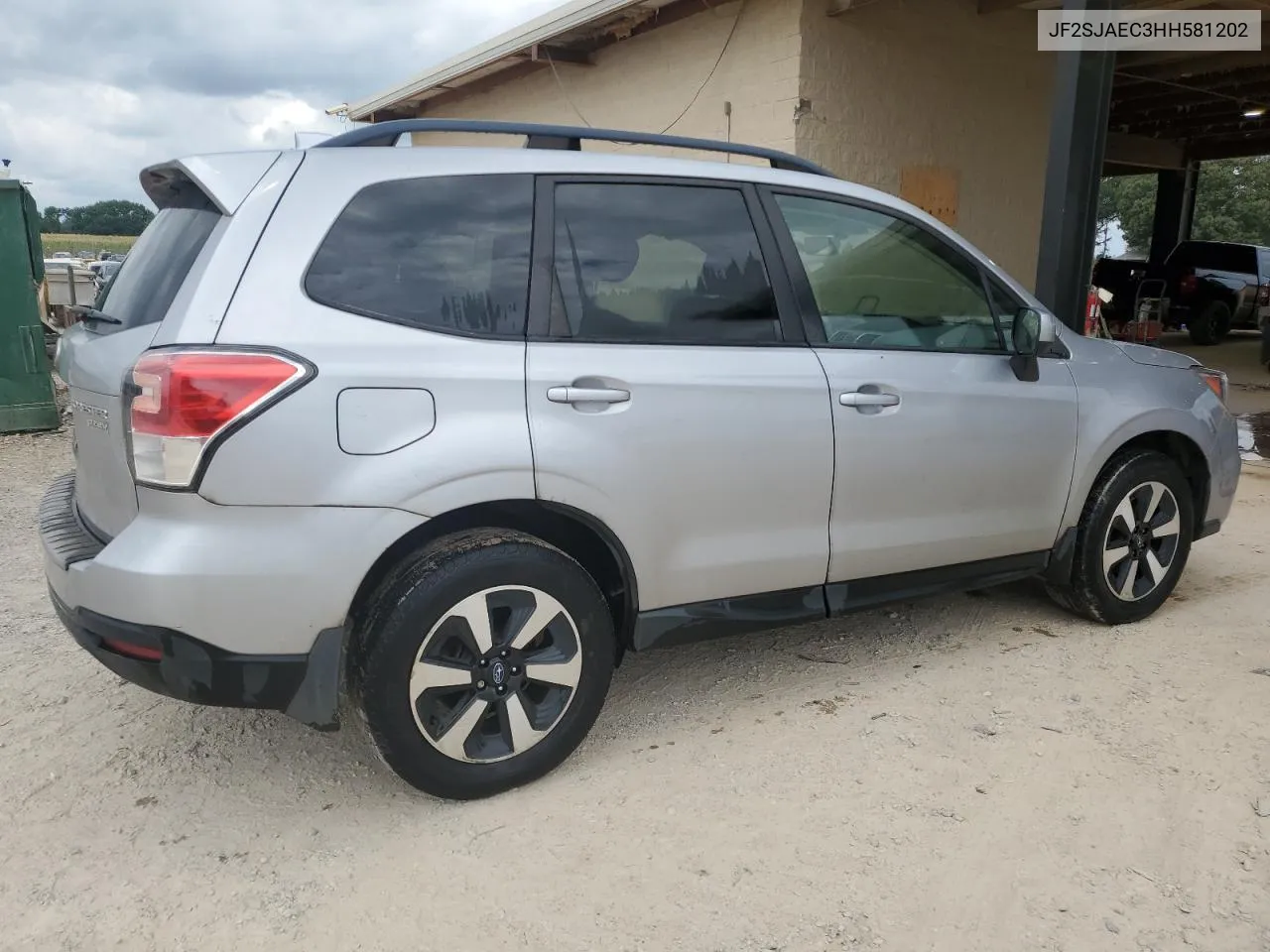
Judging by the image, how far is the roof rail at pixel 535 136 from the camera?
273 centimetres

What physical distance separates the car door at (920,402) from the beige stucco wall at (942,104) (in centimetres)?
448

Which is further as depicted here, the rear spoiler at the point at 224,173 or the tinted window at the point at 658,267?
the tinted window at the point at 658,267

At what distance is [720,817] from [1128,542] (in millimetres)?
2314

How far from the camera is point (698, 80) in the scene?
836 cm

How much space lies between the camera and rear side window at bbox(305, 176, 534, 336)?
2502mm

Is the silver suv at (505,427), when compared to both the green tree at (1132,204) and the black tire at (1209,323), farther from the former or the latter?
the green tree at (1132,204)

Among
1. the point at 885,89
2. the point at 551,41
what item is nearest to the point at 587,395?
the point at 885,89

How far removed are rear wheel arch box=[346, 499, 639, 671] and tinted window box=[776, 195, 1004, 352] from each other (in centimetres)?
105

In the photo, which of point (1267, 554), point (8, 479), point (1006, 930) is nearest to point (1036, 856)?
point (1006, 930)

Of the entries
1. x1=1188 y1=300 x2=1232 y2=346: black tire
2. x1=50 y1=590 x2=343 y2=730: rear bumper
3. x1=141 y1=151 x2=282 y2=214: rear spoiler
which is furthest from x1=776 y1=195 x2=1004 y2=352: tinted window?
x1=1188 y1=300 x2=1232 y2=346: black tire

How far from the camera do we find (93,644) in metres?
2.47

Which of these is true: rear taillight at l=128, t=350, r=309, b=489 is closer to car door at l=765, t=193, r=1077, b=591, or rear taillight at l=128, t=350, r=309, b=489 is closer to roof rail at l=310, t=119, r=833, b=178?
roof rail at l=310, t=119, r=833, b=178

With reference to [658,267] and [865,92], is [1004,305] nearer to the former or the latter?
[658,267]

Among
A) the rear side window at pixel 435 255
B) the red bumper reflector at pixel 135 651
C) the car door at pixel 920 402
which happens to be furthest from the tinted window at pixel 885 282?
the red bumper reflector at pixel 135 651
